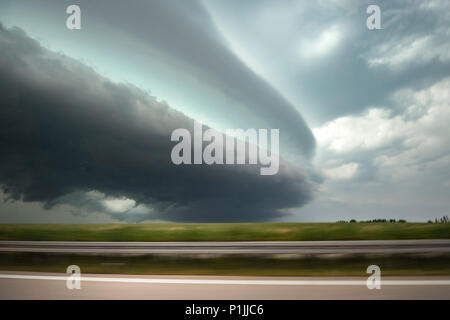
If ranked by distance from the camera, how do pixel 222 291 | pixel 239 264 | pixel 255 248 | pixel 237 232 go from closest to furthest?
1. pixel 222 291
2. pixel 239 264
3. pixel 255 248
4. pixel 237 232

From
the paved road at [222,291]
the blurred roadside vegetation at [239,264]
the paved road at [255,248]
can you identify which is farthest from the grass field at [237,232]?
the paved road at [222,291]

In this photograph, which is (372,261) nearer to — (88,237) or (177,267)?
(177,267)

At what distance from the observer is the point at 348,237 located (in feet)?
46.0

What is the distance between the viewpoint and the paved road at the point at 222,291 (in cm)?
593

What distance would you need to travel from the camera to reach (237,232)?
15.1 meters

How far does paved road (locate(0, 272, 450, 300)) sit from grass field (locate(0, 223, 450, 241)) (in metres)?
7.39

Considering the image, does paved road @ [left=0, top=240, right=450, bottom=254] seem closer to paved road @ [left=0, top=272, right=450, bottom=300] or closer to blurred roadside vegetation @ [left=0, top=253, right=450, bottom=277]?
blurred roadside vegetation @ [left=0, top=253, right=450, bottom=277]

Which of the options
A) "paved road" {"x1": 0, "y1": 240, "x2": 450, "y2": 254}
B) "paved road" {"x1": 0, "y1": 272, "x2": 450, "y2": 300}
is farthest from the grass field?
"paved road" {"x1": 0, "y1": 272, "x2": 450, "y2": 300}

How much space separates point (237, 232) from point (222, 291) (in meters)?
8.86

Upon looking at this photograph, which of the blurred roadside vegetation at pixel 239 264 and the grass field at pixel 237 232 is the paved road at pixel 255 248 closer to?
the blurred roadside vegetation at pixel 239 264

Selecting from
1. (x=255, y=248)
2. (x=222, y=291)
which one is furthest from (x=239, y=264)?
(x=222, y=291)

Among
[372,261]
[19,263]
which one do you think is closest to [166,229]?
[19,263]

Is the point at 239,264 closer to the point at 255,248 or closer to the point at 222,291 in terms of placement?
the point at 255,248
